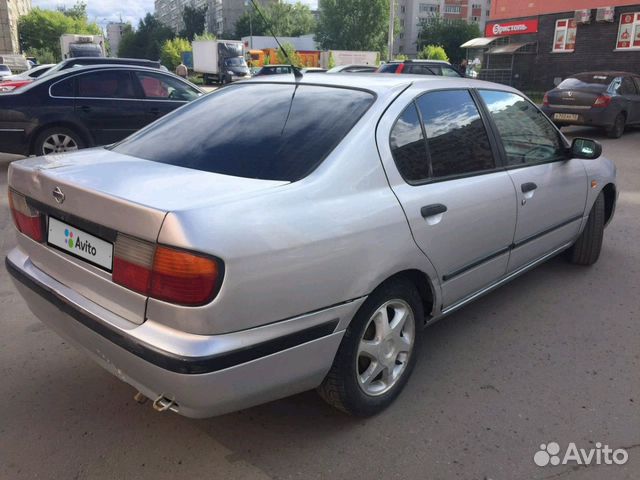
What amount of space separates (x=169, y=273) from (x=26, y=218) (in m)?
1.12

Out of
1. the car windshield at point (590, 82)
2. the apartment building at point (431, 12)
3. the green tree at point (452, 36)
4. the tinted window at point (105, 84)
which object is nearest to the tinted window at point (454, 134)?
the tinted window at point (105, 84)

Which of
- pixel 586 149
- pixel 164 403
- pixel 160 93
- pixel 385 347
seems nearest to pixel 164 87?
pixel 160 93

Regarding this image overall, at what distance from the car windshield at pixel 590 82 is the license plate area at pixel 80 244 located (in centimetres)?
1286

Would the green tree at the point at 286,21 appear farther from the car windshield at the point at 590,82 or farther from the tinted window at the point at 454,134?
the tinted window at the point at 454,134

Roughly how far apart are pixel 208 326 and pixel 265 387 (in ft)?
1.20

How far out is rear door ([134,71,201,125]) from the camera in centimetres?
838

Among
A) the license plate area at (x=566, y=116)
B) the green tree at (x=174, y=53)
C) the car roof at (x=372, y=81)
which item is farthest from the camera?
the green tree at (x=174, y=53)

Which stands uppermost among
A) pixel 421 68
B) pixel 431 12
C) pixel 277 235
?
pixel 431 12

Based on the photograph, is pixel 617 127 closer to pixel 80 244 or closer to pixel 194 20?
pixel 80 244

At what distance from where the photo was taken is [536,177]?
138 inches

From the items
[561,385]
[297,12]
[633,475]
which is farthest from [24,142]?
[297,12]

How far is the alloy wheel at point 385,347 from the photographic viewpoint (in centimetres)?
248

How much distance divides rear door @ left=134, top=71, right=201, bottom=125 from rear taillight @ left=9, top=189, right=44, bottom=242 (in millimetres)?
5949

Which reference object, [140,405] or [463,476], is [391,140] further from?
[140,405]
